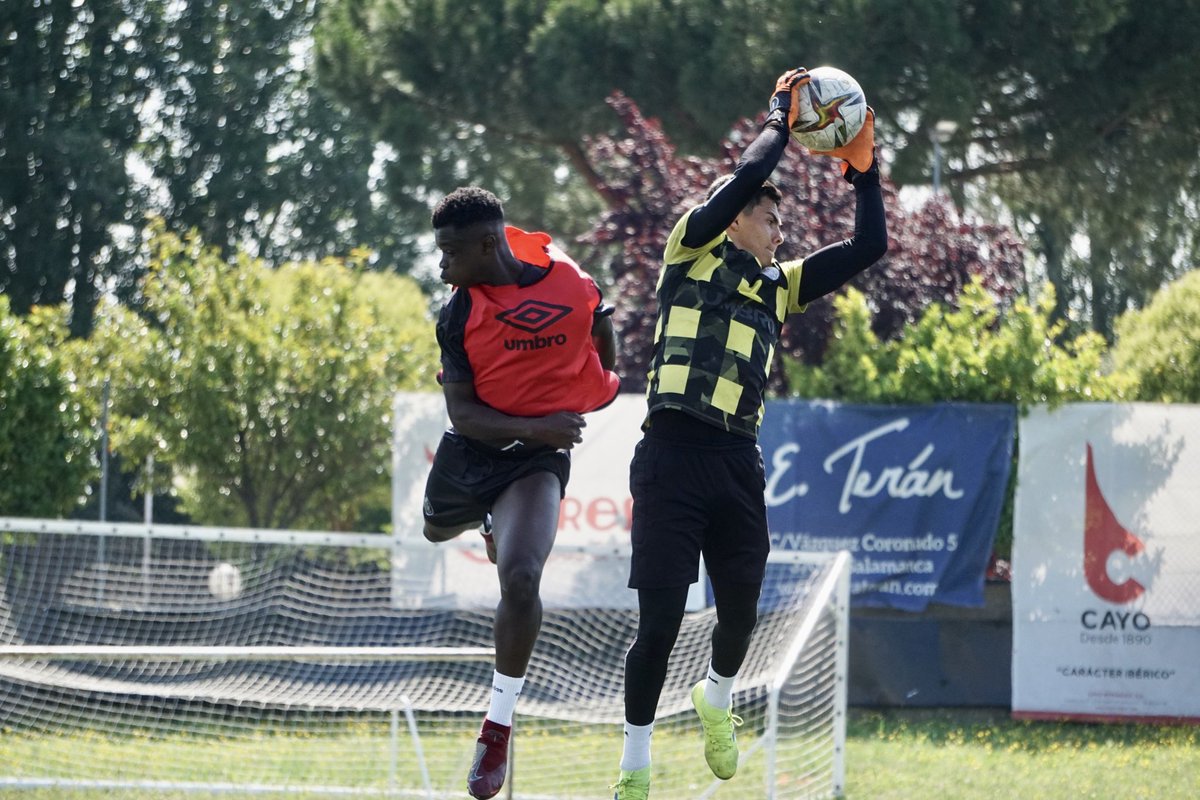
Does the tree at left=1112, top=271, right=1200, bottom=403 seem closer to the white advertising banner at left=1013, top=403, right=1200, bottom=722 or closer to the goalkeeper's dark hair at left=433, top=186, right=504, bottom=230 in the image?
the white advertising banner at left=1013, top=403, right=1200, bottom=722

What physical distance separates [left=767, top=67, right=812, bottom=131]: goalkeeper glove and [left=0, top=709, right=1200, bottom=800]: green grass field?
4.50 m

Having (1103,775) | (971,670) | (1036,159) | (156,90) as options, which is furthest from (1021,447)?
(156,90)

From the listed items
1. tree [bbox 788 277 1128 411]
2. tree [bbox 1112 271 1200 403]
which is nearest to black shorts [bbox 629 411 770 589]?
tree [bbox 788 277 1128 411]

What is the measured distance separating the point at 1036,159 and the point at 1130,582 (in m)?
9.35

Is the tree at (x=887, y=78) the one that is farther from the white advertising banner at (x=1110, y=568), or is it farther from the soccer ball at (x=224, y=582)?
the soccer ball at (x=224, y=582)

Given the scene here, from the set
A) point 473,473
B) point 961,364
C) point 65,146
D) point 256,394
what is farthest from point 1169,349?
point 65,146

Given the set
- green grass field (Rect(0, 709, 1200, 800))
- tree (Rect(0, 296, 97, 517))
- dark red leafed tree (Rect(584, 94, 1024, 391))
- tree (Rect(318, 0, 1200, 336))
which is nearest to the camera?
green grass field (Rect(0, 709, 1200, 800))

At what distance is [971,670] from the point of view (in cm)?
1032

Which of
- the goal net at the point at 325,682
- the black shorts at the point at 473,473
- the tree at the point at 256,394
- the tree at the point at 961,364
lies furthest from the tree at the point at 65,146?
the black shorts at the point at 473,473

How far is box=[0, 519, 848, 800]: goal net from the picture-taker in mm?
8211

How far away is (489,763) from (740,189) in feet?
6.45

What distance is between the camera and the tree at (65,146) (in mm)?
28188

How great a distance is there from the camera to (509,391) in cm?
497

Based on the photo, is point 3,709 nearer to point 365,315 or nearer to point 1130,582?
point 365,315
